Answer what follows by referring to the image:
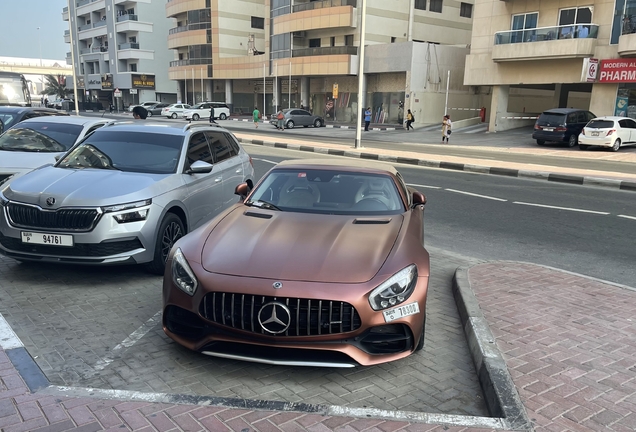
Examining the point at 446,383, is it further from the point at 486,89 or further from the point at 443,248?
the point at 486,89

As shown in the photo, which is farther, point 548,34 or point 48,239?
point 548,34

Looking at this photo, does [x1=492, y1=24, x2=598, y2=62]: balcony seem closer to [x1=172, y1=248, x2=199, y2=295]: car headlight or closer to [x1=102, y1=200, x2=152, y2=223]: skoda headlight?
[x1=102, y1=200, x2=152, y2=223]: skoda headlight

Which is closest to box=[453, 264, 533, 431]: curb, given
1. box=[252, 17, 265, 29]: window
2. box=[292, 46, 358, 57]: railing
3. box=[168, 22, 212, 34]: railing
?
box=[292, 46, 358, 57]: railing

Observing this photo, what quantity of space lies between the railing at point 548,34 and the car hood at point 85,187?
91.7 ft

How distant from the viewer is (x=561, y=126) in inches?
980

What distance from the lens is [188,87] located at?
64.4 meters

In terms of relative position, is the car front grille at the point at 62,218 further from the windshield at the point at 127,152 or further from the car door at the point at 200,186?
the car door at the point at 200,186

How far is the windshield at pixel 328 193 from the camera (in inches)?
190

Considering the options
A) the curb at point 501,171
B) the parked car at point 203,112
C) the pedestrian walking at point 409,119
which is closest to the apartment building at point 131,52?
the parked car at point 203,112

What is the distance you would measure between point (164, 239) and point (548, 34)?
94.5ft

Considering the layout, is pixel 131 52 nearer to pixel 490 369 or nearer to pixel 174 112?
pixel 174 112

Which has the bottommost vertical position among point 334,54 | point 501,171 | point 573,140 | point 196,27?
point 501,171

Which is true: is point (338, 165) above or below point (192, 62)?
below

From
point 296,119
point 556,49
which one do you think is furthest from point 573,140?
point 296,119
